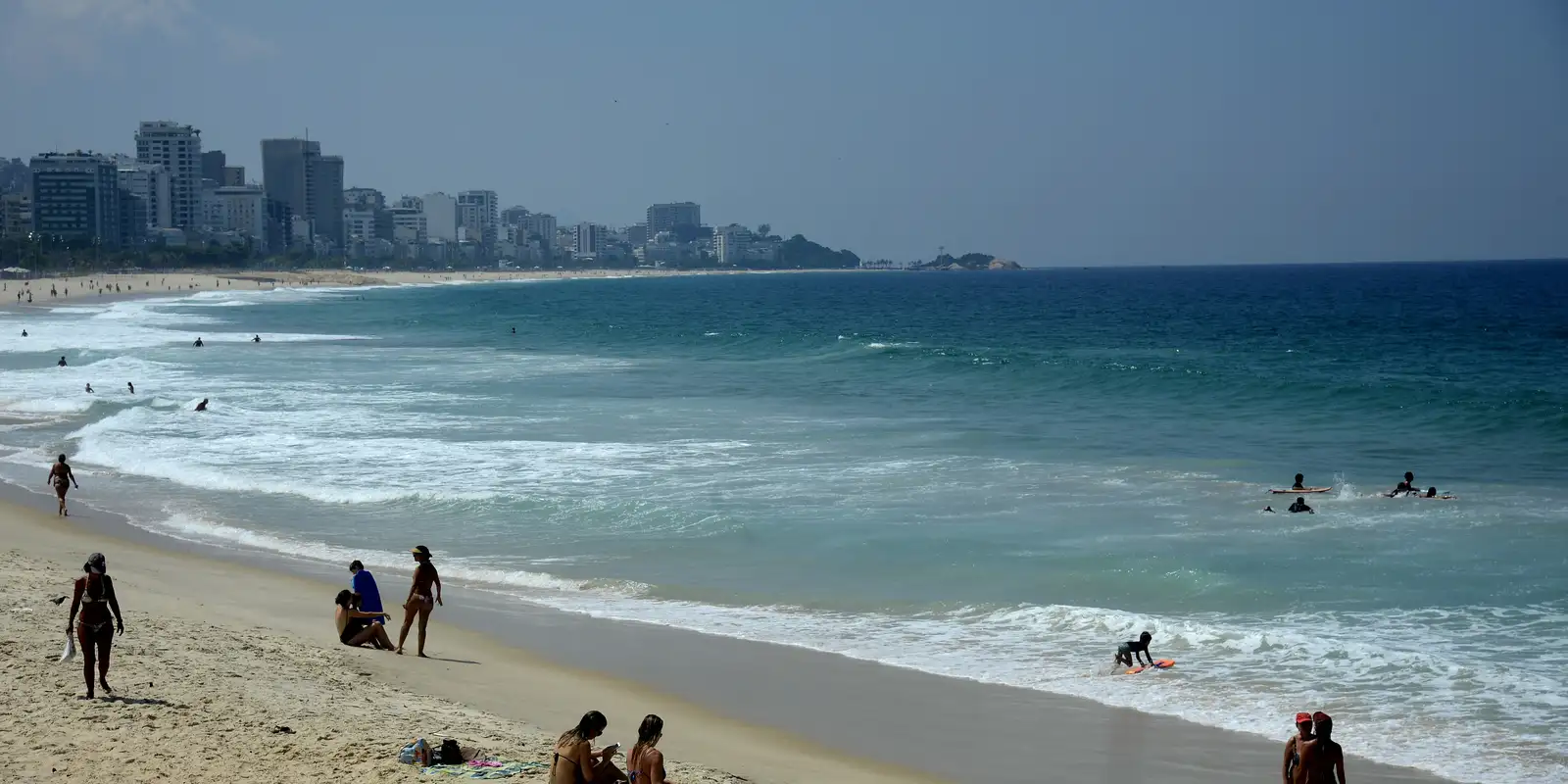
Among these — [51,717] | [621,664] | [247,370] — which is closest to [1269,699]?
[621,664]

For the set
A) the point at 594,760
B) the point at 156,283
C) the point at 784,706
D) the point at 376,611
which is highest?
the point at 156,283

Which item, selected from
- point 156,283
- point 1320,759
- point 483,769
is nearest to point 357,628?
point 483,769

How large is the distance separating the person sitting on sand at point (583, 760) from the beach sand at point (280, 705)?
3.52 feet

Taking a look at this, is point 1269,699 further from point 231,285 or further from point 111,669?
point 231,285

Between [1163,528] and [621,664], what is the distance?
8776 millimetres

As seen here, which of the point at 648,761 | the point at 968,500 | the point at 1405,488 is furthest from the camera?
the point at 968,500

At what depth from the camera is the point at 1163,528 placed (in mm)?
18219

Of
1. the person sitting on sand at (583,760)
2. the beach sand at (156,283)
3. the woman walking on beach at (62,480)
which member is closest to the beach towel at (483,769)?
the person sitting on sand at (583,760)

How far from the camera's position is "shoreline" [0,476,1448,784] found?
9852 millimetres

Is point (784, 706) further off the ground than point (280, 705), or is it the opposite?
point (280, 705)

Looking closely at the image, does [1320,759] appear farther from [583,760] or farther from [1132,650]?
[583,760]

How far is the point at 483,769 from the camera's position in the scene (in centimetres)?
874

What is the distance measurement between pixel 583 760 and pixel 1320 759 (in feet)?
14.9

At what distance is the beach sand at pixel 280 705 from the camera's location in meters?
8.74
